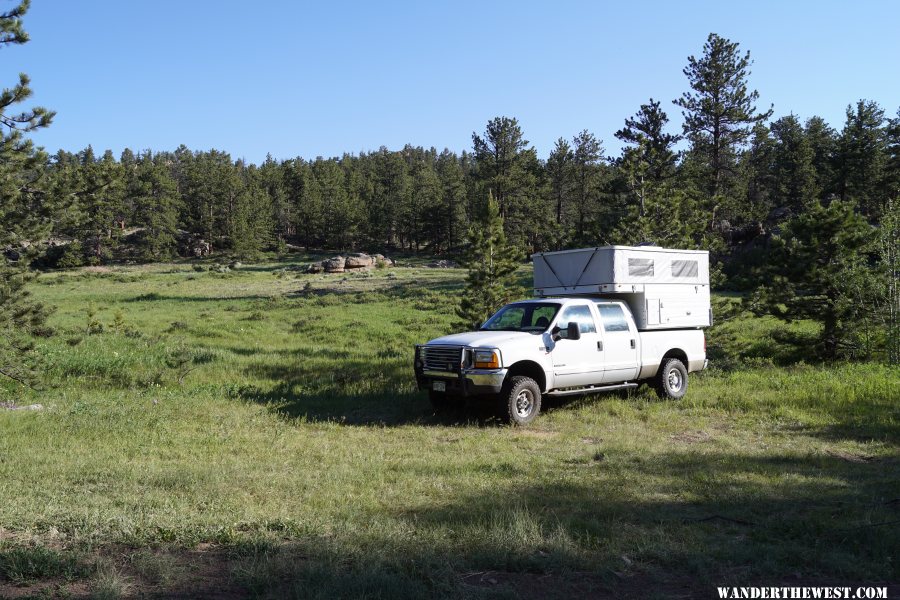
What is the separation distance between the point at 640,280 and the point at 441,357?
461cm

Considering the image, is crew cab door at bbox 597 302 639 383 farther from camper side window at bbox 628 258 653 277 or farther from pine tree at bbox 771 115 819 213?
pine tree at bbox 771 115 819 213

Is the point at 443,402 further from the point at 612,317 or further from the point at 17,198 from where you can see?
the point at 17,198

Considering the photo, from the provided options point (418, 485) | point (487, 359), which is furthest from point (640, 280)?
point (418, 485)

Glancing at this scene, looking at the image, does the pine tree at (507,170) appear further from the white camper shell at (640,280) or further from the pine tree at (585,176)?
the white camper shell at (640,280)

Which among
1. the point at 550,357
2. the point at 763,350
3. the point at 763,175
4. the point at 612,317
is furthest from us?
the point at 763,175

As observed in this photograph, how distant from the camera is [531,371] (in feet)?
35.7

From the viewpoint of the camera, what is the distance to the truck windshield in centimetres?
1140

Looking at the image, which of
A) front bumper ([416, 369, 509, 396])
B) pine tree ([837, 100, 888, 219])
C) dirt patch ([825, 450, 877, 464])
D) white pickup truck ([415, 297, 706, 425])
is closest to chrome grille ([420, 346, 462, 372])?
white pickup truck ([415, 297, 706, 425])

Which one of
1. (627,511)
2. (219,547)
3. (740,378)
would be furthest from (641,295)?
(219,547)

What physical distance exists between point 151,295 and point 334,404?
36167mm

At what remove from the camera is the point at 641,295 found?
12.5 meters

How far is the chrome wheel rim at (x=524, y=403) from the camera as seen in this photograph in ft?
34.6

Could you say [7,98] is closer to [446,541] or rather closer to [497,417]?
[497,417]

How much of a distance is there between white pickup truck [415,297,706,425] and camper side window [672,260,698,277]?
4.02 feet
